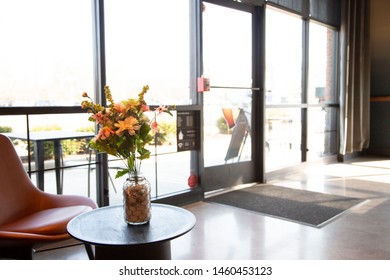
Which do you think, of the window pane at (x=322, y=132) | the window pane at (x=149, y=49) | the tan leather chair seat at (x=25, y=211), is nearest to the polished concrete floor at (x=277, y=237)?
the tan leather chair seat at (x=25, y=211)

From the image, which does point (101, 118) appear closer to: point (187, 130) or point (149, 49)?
point (149, 49)

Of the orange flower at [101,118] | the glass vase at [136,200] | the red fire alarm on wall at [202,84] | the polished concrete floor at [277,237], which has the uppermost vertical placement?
the red fire alarm on wall at [202,84]

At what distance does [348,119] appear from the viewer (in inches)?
247

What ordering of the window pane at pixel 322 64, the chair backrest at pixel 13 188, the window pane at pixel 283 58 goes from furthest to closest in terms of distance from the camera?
the window pane at pixel 322 64
the window pane at pixel 283 58
the chair backrest at pixel 13 188

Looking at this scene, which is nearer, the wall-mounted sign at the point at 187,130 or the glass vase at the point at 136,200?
the glass vase at the point at 136,200

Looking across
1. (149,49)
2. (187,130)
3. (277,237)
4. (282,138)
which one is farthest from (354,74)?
(277,237)

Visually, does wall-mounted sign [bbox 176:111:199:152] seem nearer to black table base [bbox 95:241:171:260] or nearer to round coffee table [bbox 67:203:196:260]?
round coffee table [bbox 67:203:196:260]

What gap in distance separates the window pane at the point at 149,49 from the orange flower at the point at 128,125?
1574 millimetres

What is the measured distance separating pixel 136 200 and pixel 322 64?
17.0 ft

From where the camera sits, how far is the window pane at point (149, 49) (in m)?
3.31

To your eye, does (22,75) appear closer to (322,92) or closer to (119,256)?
(119,256)

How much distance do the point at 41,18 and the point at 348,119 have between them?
16.5 feet

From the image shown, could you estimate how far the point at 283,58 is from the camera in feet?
17.4

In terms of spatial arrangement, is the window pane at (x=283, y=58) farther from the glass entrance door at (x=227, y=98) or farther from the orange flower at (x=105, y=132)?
the orange flower at (x=105, y=132)
